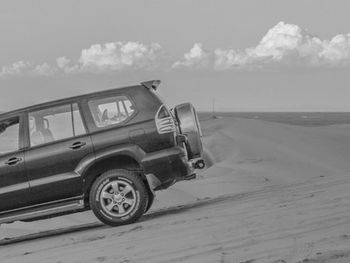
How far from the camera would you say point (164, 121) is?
8.00 meters

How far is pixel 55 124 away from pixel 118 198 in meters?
1.27

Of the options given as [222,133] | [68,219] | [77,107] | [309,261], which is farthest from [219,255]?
[222,133]

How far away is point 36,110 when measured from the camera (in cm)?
821

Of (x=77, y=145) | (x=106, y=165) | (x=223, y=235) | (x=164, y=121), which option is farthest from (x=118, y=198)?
(x=223, y=235)

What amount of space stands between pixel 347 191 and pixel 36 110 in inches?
174

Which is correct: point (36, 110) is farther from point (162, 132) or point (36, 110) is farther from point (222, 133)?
point (222, 133)

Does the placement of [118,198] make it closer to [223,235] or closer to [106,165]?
[106,165]

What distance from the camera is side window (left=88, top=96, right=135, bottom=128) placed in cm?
806

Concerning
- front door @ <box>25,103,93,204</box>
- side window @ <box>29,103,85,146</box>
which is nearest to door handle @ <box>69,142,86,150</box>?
front door @ <box>25,103,93,204</box>

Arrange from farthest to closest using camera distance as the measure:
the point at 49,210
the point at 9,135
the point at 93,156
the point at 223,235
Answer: the point at 9,135 < the point at 49,210 < the point at 93,156 < the point at 223,235

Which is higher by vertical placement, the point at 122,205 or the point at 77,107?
the point at 77,107

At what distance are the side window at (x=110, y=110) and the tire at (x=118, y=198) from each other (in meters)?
0.68

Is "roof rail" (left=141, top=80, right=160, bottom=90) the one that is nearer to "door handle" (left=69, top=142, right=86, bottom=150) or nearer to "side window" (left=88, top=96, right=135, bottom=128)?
"side window" (left=88, top=96, right=135, bottom=128)

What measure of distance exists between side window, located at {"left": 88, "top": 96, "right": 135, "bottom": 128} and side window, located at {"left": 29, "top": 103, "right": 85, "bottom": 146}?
22 centimetres
